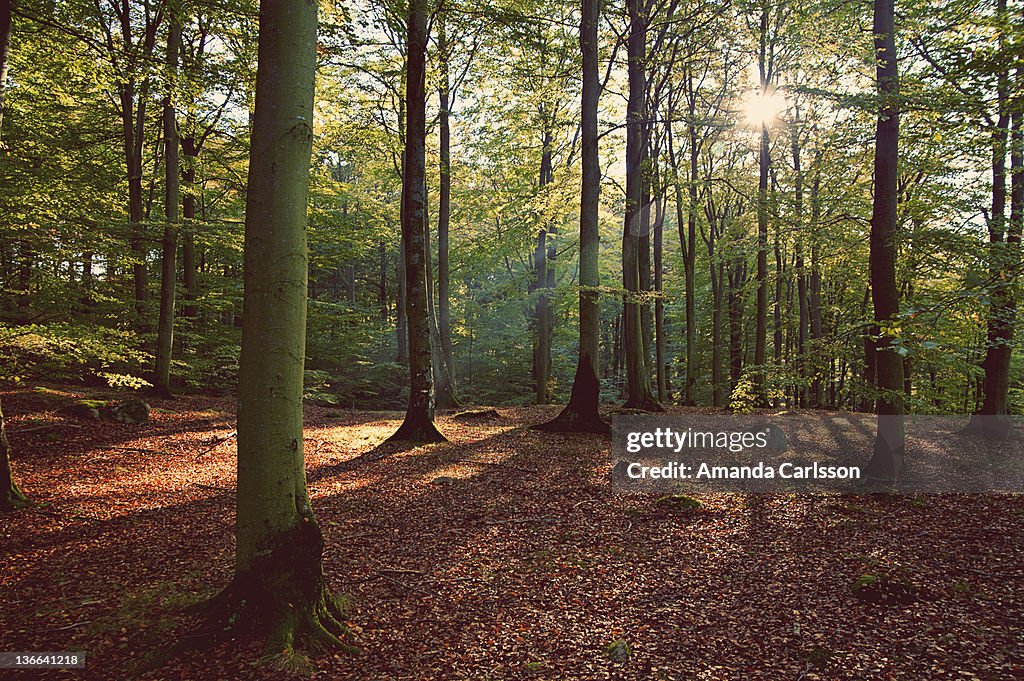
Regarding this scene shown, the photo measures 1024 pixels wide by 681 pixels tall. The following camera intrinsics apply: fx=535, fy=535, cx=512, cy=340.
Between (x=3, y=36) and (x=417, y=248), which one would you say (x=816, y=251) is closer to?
(x=417, y=248)

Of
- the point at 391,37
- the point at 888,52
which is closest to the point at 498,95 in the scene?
the point at 391,37

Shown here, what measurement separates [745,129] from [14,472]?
16210mm

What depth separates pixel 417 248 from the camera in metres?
9.52

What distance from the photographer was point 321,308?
2056 centimetres

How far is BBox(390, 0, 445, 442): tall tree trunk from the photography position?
31.1 feet

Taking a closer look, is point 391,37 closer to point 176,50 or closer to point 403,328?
point 176,50

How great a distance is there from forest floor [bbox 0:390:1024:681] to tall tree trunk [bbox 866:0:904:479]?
0.72 metres

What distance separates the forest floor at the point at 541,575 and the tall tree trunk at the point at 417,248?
80.5 inches

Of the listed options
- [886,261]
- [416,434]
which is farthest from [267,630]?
[886,261]

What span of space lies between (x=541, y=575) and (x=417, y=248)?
21.1 feet

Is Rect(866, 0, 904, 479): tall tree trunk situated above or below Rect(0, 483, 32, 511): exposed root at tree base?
above

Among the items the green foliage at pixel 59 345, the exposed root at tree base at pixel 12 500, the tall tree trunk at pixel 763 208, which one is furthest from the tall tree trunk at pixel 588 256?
→ the exposed root at tree base at pixel 12 500

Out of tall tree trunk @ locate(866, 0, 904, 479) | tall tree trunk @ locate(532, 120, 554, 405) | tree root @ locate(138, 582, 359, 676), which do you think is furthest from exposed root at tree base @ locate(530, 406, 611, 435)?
tree root @ locate(138, 582, 359, 676)

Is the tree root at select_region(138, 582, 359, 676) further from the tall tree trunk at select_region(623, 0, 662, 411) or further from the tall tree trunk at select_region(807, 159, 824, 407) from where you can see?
the tall tree trunk at select_region(623, 0, 662, 411)
